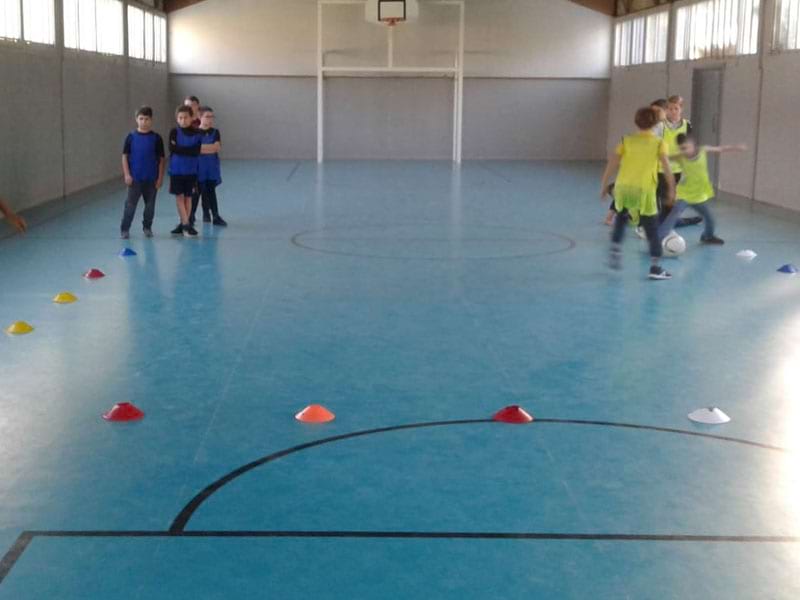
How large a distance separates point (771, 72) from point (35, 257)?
41.7ft

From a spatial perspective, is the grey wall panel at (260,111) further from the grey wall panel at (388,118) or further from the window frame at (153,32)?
the window frame at (153,32)

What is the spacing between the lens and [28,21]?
1638cm

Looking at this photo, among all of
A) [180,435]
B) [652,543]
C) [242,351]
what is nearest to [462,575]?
[652,543]

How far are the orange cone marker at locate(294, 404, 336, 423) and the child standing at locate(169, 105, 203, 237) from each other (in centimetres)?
736

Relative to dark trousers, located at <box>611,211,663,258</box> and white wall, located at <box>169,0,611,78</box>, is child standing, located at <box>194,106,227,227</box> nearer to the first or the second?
dark trousers, located at <box>611,211,663,258</box>

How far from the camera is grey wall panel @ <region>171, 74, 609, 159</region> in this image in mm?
30109

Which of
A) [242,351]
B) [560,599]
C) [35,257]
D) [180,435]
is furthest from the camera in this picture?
[35,257]

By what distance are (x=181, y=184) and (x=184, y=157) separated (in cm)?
33

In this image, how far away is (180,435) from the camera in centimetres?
549

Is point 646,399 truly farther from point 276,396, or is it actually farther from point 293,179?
point 293,179

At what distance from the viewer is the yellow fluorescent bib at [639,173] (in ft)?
33.0

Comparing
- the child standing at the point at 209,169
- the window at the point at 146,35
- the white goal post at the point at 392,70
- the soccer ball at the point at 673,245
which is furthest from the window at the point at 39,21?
the soccer ball at the point at 673,245

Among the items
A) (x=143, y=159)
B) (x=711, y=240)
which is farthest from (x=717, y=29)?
(x=143, y=159)

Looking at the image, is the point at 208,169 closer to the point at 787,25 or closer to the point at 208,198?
the point at 208,198
